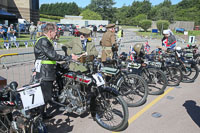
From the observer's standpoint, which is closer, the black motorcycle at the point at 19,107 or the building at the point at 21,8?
the black motorcycle at the point at 19,107

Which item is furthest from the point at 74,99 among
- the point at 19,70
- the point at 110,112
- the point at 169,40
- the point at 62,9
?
the point at 62,9

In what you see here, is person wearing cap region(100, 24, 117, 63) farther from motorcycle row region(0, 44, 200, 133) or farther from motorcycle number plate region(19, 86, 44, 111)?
motorcycle number plate region(19, 86, 44, 111)

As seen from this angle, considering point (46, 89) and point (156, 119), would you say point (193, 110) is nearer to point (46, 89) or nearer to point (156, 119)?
point (156, 119)

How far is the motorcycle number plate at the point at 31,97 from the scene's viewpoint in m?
2.58

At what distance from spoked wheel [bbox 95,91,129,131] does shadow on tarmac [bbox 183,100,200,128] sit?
1738 mm

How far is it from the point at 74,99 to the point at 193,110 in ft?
9.82

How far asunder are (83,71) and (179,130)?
2245 millimetres

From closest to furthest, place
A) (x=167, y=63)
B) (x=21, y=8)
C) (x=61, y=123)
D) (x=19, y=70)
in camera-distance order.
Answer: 1. (x=61, y=123)
2. (x=167, y=63)
3. (x=19, y=70)
4. (x=21, y=8)

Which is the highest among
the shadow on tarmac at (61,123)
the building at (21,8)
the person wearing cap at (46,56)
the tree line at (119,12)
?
the tree line at (119,12)

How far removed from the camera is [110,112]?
3633mm

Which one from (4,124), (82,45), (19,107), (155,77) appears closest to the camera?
(19,107)

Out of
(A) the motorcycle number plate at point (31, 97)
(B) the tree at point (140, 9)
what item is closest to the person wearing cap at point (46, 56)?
(A) the motorcycle number plate at point (31, 97)

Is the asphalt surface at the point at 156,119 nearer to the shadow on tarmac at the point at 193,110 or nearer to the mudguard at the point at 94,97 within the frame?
the shadow on tarmac at the point at 193,110

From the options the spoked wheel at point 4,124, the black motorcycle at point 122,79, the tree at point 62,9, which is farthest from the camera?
the tree at point 62,9
